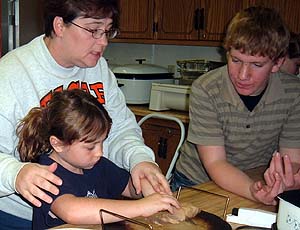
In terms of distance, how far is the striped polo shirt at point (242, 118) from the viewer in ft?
5.02

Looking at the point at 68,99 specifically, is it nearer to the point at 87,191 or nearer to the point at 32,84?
the point at 32,84

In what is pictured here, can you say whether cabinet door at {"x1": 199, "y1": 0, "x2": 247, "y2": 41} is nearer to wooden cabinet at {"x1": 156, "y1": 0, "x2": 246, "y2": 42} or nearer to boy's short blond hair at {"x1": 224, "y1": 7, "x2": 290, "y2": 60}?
wooden cabinet at {"x1": 156, "y1": 0, "x2": 246, "y2": 42}

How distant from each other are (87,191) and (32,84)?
0.33m

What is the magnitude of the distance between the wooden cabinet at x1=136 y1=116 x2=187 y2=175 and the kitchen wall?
28.9 inches

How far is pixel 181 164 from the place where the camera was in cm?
176

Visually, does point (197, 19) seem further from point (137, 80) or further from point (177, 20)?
point (137, 80)

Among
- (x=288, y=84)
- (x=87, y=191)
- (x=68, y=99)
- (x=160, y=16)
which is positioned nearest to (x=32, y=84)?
(x=68, y=99)

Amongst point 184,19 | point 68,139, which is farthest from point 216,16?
point 68,139

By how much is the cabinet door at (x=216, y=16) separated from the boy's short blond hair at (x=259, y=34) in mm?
1693

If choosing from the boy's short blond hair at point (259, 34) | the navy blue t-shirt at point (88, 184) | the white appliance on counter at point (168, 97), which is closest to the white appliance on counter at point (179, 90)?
the white appliance on counter at point (168, 97)

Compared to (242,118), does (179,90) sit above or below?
below

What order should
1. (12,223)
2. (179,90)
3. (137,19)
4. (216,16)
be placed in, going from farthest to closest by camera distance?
(137,19), (216,16), (179,90), (12,223)

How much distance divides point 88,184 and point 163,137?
1884 mm

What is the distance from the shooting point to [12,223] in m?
1.33
